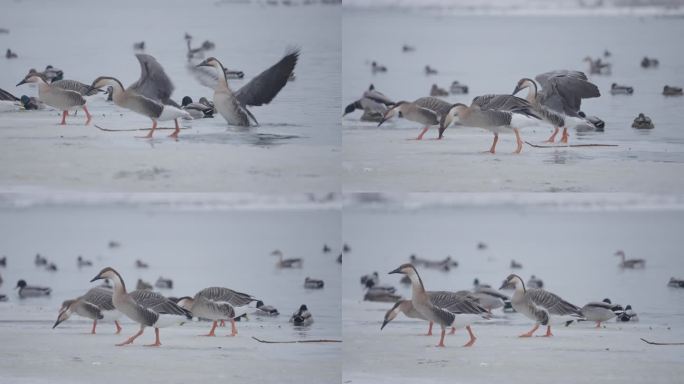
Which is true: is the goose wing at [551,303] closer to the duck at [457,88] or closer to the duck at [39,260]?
the duck at [457,88]

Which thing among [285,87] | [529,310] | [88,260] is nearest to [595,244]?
[529,310]

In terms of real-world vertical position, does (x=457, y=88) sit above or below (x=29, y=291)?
above

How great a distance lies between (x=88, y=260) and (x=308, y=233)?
3.93 ft

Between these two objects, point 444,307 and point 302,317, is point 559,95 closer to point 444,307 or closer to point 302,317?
point 444,307

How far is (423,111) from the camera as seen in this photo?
8656 millimetres

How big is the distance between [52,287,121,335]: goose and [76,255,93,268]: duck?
0.15 metres

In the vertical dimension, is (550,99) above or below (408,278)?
above

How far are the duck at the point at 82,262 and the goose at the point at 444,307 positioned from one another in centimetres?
164

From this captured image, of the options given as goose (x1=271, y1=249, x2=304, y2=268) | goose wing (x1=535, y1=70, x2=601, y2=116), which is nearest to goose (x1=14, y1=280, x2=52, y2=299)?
goose (x1=271, y1=249, x2=304, y2=268)

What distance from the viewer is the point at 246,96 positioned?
861 cm

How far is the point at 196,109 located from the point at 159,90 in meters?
0.22

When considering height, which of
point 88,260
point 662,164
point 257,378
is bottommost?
point 257,378

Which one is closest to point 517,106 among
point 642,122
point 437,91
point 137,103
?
point 437,91

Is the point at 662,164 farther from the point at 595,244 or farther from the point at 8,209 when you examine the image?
the point at 8,209
